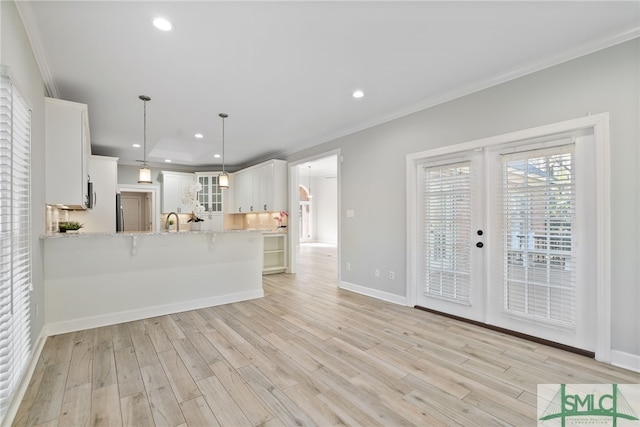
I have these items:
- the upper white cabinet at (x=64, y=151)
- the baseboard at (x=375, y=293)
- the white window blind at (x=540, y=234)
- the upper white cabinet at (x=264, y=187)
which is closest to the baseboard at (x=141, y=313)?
the upper white cabinet at (x=64, y=151)

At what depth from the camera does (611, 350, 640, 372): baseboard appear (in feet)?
7.72

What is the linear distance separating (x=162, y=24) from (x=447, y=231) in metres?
3.58

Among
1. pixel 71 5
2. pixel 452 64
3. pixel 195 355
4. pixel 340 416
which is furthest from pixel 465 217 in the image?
pixel 71 5

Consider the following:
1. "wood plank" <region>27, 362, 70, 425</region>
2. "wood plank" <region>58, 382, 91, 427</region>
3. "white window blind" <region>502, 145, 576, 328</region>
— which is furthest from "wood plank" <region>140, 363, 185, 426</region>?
"white window blind" <region>502, 145, 576, 328</region>

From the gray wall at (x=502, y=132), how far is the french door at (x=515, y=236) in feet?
0.62

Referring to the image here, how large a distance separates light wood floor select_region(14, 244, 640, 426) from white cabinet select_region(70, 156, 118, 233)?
11.7 ft

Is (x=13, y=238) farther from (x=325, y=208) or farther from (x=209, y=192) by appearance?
(x=325, y=208)

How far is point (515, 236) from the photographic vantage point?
3.08 metres

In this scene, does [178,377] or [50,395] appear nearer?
[50,395]

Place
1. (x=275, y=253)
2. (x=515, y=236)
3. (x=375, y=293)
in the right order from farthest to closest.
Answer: (x=275, y=253) < (x=375, y=293) < (x=515, y=236)

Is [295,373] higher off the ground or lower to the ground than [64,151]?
lower

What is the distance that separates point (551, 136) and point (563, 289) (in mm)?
1462

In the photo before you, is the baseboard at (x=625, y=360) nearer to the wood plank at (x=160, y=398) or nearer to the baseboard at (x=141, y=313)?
the wood plank at (x=160, y=398)

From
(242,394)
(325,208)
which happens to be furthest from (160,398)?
(325,208)
